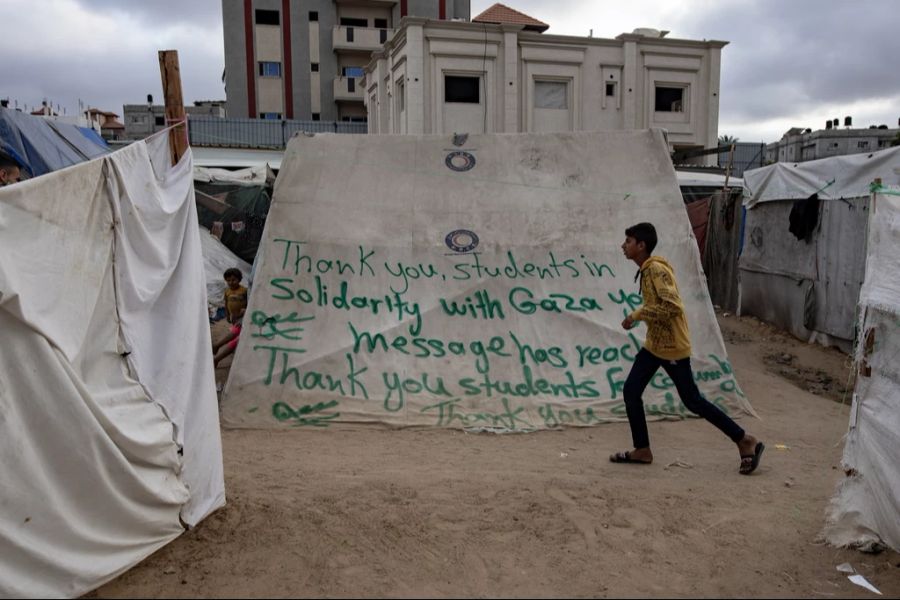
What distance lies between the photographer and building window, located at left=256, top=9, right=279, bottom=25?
3572 centimetres

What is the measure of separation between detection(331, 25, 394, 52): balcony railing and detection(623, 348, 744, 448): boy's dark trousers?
35.0 m

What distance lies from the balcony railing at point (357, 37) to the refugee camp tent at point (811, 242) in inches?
1165

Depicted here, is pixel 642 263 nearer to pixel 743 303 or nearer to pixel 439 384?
pixel 439 384

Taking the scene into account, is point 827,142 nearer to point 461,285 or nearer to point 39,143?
point 461,285

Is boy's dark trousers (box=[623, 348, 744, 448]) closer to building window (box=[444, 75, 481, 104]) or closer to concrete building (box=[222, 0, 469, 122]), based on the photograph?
building window (box=[444, 75, 481, 104])

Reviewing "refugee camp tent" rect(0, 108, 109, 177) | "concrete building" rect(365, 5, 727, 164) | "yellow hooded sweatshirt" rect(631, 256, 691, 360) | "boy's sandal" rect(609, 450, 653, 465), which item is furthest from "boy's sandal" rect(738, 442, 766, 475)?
"concrete building" rect(365, 5, 727, 164)

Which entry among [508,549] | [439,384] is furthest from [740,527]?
[439,384]

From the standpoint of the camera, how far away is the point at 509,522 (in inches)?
152

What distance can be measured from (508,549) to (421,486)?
98cm

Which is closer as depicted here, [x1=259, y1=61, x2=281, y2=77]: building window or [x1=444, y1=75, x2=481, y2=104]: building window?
[x1=444, y1=75, x2=481, y2=104]: building window

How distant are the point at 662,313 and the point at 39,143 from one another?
5904 millimetres

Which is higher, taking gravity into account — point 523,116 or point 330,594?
point 523,116

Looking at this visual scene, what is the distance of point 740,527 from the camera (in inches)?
151

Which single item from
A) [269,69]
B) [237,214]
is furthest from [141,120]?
[237,214]
